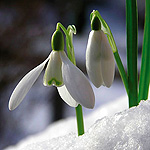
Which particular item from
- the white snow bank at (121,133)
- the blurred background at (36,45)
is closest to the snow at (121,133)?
the white snow bank at (121,133)

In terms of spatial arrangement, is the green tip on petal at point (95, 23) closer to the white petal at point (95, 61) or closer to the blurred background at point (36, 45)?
the white petal at point (95, 61)

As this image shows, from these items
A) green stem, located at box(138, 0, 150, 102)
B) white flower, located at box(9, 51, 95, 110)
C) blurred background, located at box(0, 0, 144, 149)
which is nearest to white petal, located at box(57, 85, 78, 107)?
white flower, located at box(9, 51, 95, 110)

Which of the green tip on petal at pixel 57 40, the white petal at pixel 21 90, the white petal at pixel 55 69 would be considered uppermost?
the green tip on petal at pixel 57 40

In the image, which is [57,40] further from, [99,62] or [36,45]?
[36,45]

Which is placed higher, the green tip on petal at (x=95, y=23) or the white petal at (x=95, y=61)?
the green tip on petal at (x=95, y=23)

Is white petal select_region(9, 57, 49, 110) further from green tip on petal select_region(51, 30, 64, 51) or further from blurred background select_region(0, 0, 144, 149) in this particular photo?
blurred background select_region(0, 0, 144, 149)
